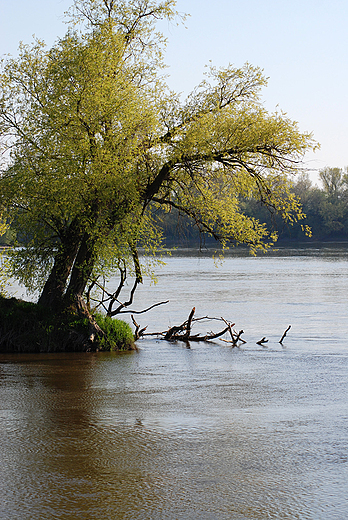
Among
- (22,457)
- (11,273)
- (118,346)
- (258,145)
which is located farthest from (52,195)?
(22,457)

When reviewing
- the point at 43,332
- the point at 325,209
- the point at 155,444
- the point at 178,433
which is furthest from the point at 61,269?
the point at 325,209

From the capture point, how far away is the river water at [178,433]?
7930mm

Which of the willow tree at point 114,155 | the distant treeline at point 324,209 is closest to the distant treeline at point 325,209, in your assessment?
the distant treeline at point 324,209

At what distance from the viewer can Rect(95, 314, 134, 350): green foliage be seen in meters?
20.7

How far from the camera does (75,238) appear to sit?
20.8 metres

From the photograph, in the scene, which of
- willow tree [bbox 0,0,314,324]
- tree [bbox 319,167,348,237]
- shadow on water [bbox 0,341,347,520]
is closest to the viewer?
shadow on water [bbox 0,341,347,520]

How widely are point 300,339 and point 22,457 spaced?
15.8 m

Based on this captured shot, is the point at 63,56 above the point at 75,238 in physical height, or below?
above

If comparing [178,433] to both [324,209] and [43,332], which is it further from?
[324,209]

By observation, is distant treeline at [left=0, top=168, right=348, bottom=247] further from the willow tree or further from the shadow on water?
the shadow on water

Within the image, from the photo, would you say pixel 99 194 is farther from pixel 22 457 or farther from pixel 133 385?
pixel 22 457

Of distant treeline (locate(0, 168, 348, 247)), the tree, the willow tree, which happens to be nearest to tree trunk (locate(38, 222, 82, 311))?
the willow tree

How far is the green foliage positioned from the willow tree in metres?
1.15

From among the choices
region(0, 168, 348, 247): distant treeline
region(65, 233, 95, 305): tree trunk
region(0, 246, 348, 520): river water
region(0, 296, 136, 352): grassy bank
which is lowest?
region(0, 246, 348, 520): river water
